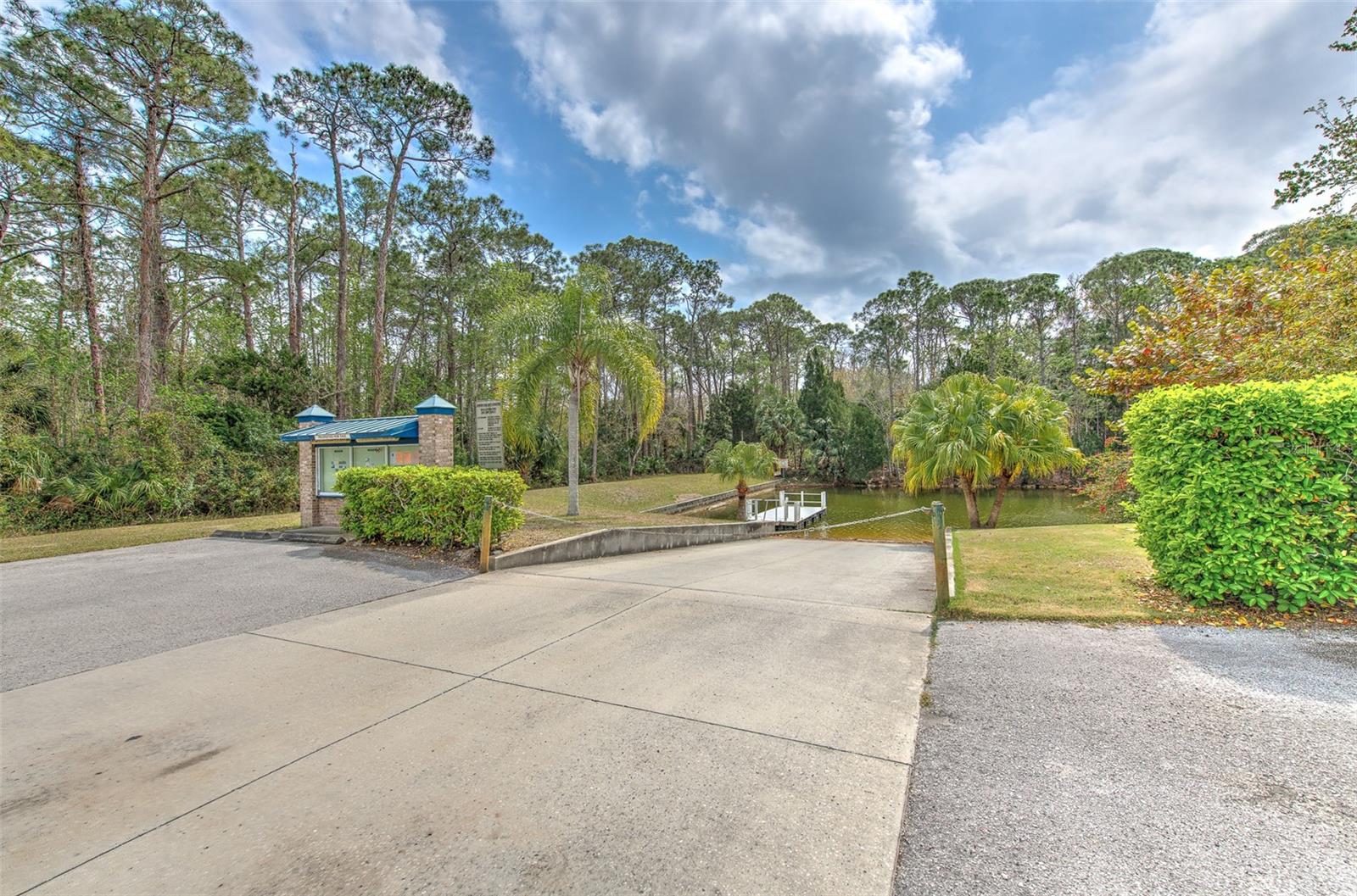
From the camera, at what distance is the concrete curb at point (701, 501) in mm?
21078

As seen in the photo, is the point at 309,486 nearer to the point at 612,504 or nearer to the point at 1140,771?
the point at 612,504

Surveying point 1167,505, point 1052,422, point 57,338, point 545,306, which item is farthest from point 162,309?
point 1052,422

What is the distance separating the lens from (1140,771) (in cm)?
225

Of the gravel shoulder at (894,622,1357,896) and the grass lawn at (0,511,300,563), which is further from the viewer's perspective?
the grass lawn at (0,511,300,563)

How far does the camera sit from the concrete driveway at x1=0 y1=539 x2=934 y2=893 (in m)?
1.84

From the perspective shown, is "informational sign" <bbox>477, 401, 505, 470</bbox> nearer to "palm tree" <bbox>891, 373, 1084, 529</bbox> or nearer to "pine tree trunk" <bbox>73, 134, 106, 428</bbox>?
"palm tree" <bbox>891, 373, 1084, 529</bbox>

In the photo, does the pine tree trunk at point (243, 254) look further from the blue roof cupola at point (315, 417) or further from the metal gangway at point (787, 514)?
the metal gangway at point (787, 514)

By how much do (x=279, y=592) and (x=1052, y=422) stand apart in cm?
1558

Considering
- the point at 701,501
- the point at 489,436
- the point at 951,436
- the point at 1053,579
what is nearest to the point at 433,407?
the point at 489,436

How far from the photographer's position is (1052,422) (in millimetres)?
12711

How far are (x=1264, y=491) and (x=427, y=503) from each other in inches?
358

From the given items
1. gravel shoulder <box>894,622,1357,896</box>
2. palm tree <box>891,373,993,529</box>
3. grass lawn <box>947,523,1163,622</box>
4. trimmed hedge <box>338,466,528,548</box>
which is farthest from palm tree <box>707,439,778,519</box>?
gravel shoulder <box>894,622,1357,896</box>

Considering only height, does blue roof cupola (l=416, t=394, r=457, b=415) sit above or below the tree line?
below

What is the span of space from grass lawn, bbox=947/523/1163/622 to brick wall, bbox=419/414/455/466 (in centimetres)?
836
